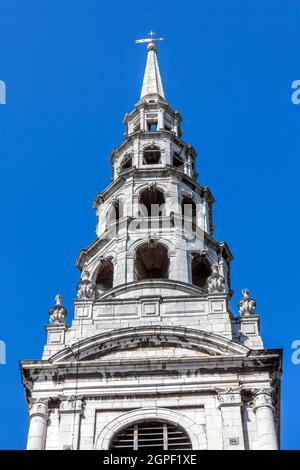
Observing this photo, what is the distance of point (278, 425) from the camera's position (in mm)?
37812

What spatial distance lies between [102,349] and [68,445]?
3.97m

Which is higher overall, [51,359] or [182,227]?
[182,227]

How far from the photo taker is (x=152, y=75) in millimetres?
60625

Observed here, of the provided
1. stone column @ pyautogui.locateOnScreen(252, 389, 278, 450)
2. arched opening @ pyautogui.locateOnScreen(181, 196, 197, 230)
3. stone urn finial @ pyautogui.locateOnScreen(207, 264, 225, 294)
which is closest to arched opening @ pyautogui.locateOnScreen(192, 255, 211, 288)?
arched opening @ pyautogui.locateOnScreen(181, 196, 197, 230)

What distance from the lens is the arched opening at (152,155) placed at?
51531 mm

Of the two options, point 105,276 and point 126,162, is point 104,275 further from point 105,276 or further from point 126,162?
point 126,162

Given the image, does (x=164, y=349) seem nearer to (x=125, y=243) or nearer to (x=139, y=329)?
(x=139, y=329)

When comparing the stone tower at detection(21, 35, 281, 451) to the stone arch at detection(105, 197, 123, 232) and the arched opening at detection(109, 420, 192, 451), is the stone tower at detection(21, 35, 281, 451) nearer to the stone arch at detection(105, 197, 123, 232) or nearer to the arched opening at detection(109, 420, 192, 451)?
the arched opening at detection(109, 420, 192, 451)

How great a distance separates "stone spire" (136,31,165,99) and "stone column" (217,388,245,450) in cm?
2378

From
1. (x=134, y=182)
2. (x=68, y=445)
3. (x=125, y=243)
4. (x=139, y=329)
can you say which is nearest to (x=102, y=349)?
(x=139, y=329)

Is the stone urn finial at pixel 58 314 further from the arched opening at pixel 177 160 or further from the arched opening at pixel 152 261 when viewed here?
the arched opening at pixel 177 160

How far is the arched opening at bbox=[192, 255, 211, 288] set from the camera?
45312 mm

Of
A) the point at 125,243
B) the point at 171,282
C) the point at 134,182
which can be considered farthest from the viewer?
the point at 134,182

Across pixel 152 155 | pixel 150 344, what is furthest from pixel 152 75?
pixel 150 344
